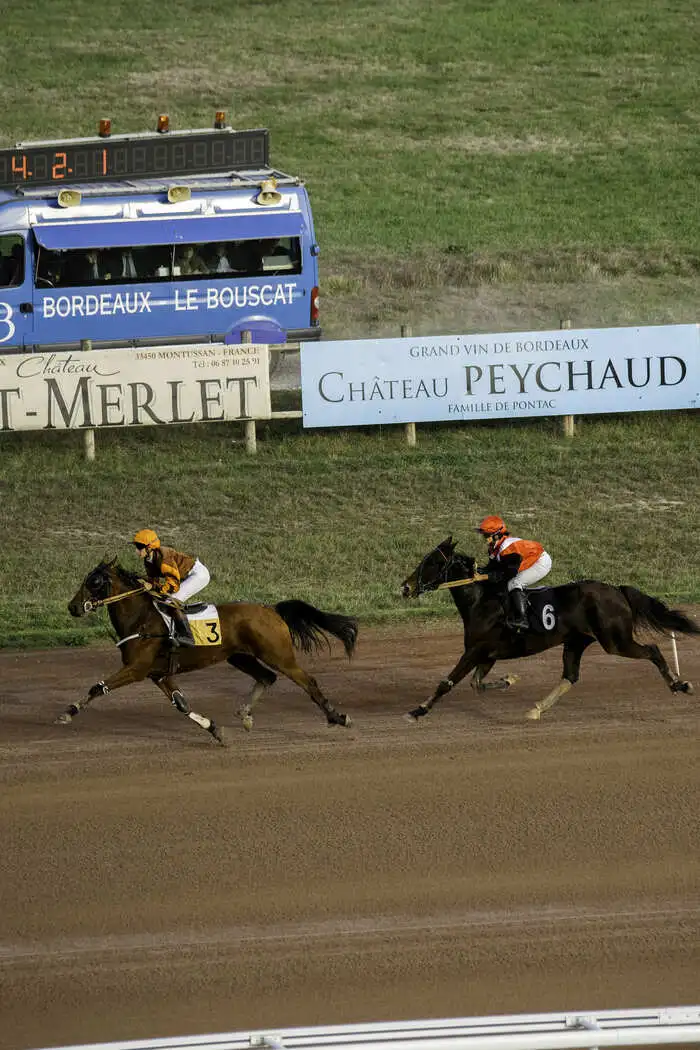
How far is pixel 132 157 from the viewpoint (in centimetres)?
2219

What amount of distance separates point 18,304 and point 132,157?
308 centimetres

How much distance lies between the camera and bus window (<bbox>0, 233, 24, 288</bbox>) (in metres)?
21.1

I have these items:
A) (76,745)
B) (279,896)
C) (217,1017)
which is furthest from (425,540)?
(217,1017)

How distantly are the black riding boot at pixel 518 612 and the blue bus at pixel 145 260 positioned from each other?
10549 mm

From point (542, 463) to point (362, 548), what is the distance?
11.0 ft

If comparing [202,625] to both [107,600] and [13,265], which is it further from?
[13,265]

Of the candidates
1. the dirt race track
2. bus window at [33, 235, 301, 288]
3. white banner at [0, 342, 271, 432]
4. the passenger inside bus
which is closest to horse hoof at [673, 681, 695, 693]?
the dirt race track

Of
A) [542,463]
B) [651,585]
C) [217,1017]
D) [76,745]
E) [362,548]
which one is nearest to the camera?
[217,1017]

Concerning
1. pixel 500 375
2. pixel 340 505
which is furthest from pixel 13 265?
pixel 500 375

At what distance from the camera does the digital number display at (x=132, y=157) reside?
21.7 meters

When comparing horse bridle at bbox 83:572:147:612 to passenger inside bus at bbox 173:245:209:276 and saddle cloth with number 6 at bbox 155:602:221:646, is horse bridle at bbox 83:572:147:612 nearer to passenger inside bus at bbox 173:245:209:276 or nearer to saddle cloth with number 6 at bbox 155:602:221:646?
saddle cloth with number 6 at bbox 155:602:221:646

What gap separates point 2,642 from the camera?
14273mm

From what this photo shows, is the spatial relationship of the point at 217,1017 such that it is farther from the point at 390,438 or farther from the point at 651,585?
the point at 390,438

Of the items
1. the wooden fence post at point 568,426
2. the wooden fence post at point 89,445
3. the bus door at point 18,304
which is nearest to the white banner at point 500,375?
the wooden fence post at point 568,426
